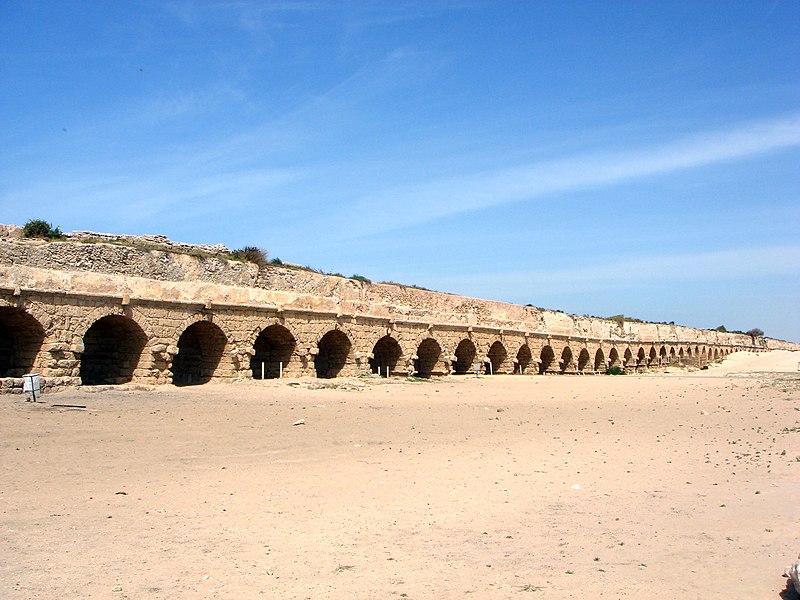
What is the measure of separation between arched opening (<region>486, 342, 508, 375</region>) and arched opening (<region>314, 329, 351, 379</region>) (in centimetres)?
821

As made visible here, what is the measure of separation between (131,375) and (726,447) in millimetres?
11618

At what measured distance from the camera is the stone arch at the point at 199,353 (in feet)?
52.9

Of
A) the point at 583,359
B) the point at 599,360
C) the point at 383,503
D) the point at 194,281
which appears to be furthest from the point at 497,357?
the point at 383,503

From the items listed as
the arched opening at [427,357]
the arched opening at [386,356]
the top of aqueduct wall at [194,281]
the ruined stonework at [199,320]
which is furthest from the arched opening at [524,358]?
the arched opening at [386,356]

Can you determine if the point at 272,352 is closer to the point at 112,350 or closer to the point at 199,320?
the point at 199,320

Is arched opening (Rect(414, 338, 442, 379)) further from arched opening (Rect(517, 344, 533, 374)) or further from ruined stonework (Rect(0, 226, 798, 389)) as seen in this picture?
arched opening (Rect(517, 344, 533, 374))

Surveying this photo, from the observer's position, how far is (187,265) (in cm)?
1639

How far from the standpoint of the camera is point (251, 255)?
20047 millimetres

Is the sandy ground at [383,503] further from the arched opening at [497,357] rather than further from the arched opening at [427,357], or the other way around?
the arched opening at [497,357]

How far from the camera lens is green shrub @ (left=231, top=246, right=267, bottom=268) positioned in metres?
19.5

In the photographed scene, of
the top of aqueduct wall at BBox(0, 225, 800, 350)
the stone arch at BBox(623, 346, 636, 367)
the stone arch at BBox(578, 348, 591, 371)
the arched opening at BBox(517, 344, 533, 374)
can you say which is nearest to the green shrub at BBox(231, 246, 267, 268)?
the top of aqueduct wall at BBox(0, 225, 800, 350)

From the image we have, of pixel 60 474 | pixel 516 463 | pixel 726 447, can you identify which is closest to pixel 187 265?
Result: pixel 60 474

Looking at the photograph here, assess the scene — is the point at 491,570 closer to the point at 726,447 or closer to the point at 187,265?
the point at 726,447

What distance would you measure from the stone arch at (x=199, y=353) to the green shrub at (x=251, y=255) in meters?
3.02
